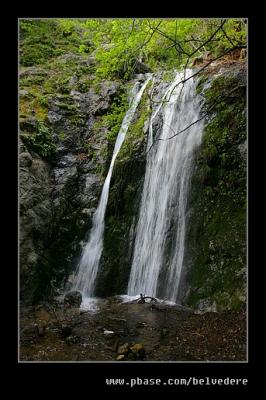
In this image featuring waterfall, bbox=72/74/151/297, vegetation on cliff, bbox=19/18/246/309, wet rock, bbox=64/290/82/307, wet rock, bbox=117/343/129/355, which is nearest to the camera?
wet rock, bbox=117/343/129/355

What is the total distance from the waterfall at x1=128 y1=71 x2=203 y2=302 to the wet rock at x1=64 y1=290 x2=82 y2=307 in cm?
143

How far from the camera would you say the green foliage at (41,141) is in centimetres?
1100

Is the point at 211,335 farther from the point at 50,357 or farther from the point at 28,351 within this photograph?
the point at 28,351

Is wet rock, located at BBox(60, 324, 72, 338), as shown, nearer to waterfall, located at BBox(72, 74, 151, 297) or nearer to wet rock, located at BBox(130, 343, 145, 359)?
wet rock, located at BBox(130, 343, 145, 359)

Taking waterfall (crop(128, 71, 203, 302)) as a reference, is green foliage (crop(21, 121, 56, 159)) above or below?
above

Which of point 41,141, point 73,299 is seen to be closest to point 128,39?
point 41,141

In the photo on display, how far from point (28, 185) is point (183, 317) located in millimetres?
5768

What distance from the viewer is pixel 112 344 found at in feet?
21.1

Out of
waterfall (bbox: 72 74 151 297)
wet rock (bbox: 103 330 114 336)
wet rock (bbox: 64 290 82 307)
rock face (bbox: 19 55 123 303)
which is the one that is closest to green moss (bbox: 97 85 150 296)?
waterfall (bbox: 72 74 151 297)

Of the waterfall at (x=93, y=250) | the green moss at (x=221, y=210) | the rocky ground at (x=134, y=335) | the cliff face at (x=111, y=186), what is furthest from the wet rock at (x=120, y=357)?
the waterfall at (x=93, y=250)

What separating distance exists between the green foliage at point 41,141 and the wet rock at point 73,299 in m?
4.67

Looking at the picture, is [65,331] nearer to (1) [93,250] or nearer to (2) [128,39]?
(1) [93,250]

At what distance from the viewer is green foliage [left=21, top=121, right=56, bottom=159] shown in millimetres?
11000

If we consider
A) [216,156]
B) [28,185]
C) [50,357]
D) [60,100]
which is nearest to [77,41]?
[60,100]
